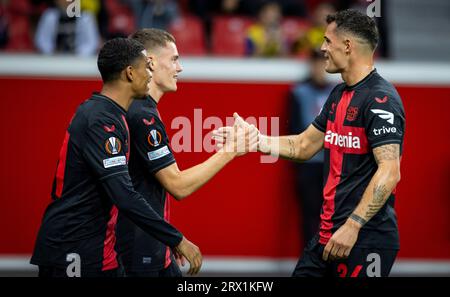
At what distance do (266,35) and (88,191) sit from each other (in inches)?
228

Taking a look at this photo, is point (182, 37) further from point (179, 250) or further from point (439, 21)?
point (179, 250)

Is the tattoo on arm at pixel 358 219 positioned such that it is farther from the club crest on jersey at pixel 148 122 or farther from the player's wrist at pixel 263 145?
the club crest on jersey at pixel 148 122

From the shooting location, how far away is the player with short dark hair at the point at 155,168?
561cm

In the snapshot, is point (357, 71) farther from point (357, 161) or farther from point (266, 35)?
point (266, 35)

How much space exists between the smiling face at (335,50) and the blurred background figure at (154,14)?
472 centimetres

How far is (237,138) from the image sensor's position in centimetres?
596

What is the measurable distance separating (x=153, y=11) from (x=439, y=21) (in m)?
4.30

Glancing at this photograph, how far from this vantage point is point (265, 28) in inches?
422

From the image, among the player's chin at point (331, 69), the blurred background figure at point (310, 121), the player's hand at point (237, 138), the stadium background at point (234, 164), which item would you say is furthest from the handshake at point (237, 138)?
the blurred background figure at point (310, 121)

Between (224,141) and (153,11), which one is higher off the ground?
(153,11)

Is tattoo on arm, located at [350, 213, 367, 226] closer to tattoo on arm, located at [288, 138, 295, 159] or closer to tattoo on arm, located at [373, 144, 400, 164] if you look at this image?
tattoo on arm, located at [373, 144, 400, 164]

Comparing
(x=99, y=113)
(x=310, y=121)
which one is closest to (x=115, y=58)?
(x=99, y=113)

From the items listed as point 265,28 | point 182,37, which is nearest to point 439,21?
point 265,28

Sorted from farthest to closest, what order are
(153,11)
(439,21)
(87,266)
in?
(439,21)
(153,11)
(87,266)
